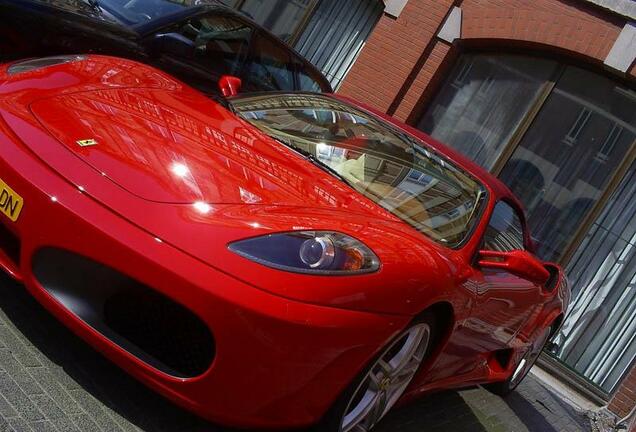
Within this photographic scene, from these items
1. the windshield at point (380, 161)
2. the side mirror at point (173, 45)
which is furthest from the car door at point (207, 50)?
the windshield at point (380, 161)

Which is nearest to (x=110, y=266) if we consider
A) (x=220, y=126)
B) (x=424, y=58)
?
(x=220, y=126)

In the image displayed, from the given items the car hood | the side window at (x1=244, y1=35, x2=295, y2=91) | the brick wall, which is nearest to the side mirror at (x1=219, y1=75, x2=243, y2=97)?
the car hood

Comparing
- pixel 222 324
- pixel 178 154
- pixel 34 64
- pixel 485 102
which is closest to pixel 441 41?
pixel 485 102

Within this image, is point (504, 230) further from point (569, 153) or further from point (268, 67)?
point (569, 153)

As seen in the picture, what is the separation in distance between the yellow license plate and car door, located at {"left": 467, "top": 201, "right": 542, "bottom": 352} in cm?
195

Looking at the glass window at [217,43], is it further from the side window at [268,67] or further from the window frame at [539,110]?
the window frame at [539,110]

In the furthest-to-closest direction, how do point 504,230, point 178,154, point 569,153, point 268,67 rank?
point 569,153, point 268,67, point 504,230, point 178,154

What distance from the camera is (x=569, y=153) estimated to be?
8.81 metres

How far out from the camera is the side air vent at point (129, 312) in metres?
2.61

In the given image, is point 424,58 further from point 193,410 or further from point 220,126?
point 193,410

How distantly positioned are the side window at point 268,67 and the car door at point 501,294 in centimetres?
296

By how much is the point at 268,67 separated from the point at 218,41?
0.61 metres

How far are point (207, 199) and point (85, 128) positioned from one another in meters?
0.68

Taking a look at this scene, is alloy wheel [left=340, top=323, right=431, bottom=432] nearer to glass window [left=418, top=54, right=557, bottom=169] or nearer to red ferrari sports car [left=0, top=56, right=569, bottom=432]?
Answer: red ferrari sports car [left=0, top=56, right=569, bottom=432]
